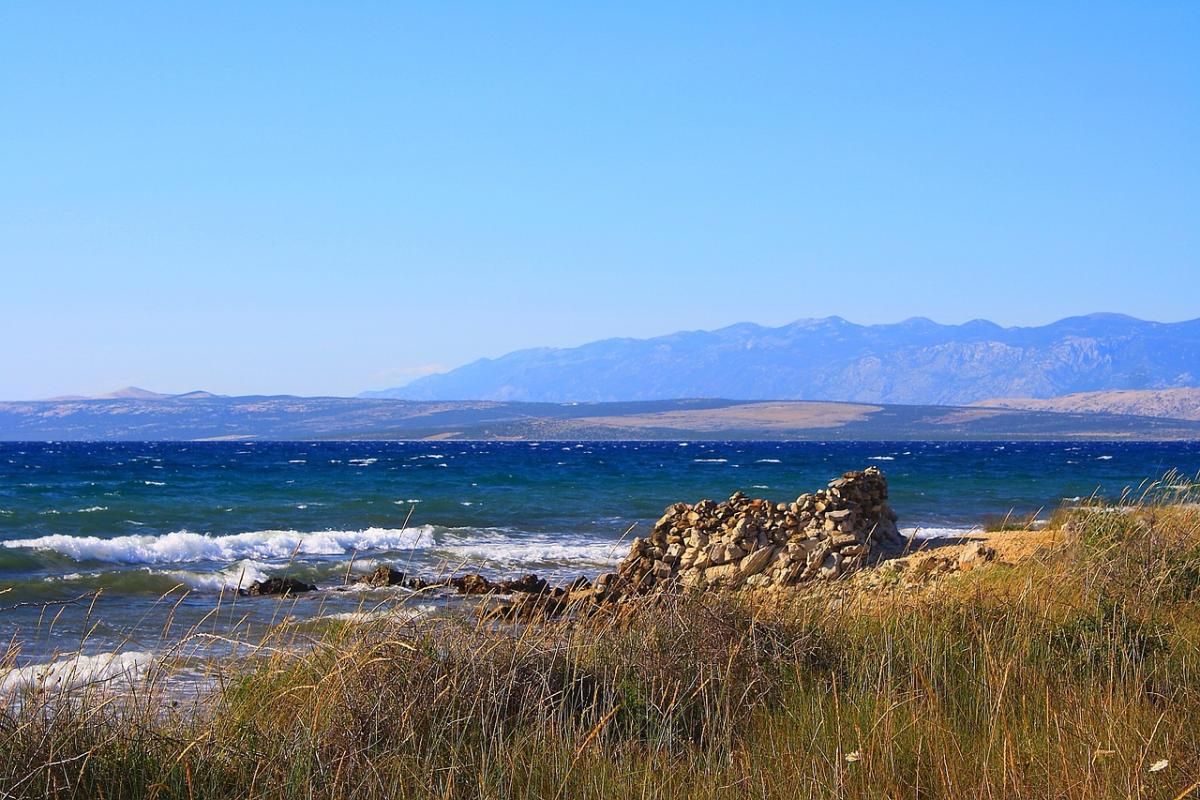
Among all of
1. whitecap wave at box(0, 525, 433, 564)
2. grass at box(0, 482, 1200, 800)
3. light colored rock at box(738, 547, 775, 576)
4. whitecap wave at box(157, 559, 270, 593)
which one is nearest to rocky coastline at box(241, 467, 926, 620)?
light colored rock at box(738, 547, 775, 576)

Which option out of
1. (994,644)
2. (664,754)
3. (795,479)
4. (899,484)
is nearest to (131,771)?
(664,754)

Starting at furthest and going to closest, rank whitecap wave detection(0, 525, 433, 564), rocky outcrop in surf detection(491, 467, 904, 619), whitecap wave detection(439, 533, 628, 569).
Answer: whitecap wave detection(0, 525, 433, 564)
whitecap wave detection(439, 533, 628, 569)
rocky outcrop in surf detection(491, 467, 904, 619)

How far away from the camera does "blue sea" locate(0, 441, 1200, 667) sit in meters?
13.9

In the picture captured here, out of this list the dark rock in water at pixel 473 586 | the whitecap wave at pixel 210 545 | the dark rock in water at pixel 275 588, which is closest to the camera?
the dark rock in water at pixel 275 588

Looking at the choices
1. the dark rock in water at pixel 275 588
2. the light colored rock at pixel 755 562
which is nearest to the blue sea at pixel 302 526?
the dark rock in water at pixel 275 588

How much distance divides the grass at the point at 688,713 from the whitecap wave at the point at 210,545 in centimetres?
1589

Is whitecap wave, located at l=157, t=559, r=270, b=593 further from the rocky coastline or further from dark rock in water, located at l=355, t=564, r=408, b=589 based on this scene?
dark rock in water, located at l=355, t=564, r=408, b=589

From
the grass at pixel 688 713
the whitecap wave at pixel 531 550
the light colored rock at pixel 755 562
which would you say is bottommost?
the whitecap wave at pixel 531 550

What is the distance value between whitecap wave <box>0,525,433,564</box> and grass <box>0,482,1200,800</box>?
15.9 meters

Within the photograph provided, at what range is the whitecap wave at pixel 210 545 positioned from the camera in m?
23.1

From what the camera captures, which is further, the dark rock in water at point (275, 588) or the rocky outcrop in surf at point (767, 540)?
the dark rock in water at point (275, 588)

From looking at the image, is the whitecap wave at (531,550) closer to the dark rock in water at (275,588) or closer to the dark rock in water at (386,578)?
the dark rock in water at (386,578)

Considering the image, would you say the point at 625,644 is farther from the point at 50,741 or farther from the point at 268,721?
the point at 50,741

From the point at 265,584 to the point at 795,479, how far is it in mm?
39302
